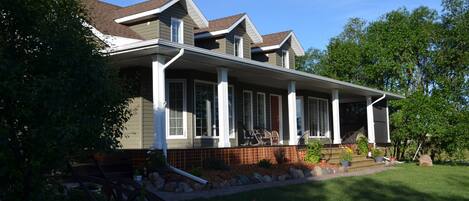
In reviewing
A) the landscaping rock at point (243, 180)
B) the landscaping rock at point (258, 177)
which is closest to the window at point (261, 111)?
the landscaping rock at point (258, 177)

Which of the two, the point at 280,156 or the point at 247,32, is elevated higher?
the point at 247,32

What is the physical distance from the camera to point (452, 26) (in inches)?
1054

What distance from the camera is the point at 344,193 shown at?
10.5m

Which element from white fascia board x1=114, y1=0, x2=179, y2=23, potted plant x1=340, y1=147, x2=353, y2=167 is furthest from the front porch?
white fascia board x1=114, y1=0, x2=179, y2=23

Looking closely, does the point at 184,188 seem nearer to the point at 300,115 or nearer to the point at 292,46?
the point at 300,115

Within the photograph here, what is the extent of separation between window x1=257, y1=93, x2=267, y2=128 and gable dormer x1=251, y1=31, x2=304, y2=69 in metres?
2.85

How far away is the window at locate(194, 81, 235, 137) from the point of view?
15273 millimetres

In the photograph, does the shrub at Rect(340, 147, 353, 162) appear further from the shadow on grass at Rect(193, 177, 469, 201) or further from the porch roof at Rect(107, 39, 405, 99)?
the shadow on grass at Rect(193, 177, 469, 201)

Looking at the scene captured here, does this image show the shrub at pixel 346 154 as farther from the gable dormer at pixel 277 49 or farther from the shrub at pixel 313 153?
the gable dormer at pixel 277 49

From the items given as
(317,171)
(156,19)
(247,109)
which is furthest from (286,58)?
(317,171)

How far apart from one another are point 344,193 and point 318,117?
12.8 metres

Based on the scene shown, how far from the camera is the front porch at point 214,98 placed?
39.0 ft

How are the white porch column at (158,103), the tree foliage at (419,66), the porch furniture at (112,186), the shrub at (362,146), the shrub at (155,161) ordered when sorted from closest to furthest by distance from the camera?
the porch furniture at (112,186) → the shrub at (155,161) → the white porch column at (158,103) → the shrub at (362,146) → the tree foliage at (419,66)

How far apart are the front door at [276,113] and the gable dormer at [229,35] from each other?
206 cm
